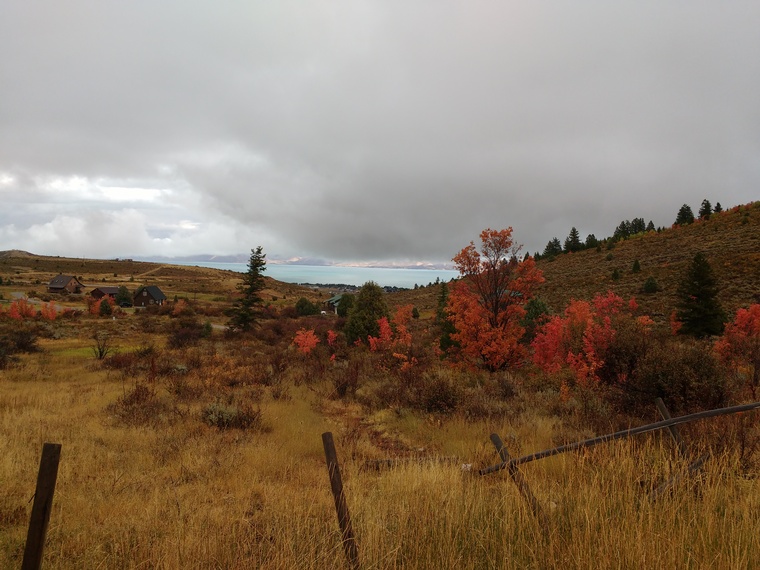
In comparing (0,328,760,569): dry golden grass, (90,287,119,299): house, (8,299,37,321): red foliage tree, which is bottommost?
(8,299,37,321): red foliage tree

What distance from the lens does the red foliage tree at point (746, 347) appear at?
1109 cm

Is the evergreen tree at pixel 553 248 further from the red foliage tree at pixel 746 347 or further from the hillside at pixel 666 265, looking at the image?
the red foliage tree at pixel 746 347

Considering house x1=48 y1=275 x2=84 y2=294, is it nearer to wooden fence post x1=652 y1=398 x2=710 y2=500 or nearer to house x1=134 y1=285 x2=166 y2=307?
house x1=134 y1=285 x2=166 y2=307

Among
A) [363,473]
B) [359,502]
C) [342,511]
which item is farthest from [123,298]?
[342,511]

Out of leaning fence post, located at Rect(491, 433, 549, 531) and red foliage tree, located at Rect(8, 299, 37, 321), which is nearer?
leaning fence post, located at Rect(491, 433, 549, 531)

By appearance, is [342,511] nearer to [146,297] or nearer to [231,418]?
[231,418]

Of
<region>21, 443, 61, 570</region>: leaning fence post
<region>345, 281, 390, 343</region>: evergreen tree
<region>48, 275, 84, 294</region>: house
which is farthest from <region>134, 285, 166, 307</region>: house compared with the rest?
<region>21, 443, 61, 570</region>: leaning fence post

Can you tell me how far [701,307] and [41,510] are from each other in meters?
39.7

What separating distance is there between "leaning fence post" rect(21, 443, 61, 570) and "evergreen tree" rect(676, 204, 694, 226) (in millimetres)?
111332

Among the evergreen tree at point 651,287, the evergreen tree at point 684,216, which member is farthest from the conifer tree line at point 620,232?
the evergreen tree at point 651,287

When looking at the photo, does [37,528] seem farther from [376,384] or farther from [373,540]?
[376,384]

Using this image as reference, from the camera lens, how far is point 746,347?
Result: 15258 mm

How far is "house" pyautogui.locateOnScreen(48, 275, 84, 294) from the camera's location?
85250mm

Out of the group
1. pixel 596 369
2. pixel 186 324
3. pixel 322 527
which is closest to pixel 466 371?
pixel 596 369
